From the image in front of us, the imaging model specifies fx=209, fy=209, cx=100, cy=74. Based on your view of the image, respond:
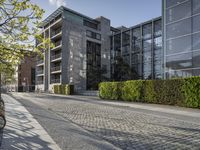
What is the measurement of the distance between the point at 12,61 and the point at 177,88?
42.6 ft

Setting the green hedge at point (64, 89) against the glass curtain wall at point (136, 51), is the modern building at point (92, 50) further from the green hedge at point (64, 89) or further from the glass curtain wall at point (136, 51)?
the green hedge at point (64, 89)

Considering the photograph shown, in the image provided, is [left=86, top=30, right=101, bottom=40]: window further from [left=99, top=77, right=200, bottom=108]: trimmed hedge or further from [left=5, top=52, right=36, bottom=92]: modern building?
[left=5, top=52, right=36, bottom=92]: modern building

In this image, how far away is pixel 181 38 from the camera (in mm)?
23266

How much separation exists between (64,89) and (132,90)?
21816 millimetres

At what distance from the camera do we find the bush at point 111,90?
23752mm

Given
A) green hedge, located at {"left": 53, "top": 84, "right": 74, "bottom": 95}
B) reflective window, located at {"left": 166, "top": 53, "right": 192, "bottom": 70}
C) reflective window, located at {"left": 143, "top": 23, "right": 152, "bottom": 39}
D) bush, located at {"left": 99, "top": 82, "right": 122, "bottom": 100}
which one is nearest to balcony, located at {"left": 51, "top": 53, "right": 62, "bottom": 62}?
green hedge, located at {"left": 53, "top": 84, "right": 74, "bottom": 95}

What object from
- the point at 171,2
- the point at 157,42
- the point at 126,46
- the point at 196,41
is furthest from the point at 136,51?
the point at 196,41

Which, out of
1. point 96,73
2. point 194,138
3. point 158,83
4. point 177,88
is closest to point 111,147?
point 194,138

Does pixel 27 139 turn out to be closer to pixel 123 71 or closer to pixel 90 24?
pixel 123 71

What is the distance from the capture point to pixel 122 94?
2302cm

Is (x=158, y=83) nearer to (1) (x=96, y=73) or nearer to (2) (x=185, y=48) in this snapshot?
(2) (x=185, y=48)

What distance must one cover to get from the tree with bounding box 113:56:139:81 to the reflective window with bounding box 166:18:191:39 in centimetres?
1699

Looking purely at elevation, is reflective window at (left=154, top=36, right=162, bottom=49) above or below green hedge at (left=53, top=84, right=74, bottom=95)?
above

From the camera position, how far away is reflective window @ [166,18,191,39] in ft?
75.5
